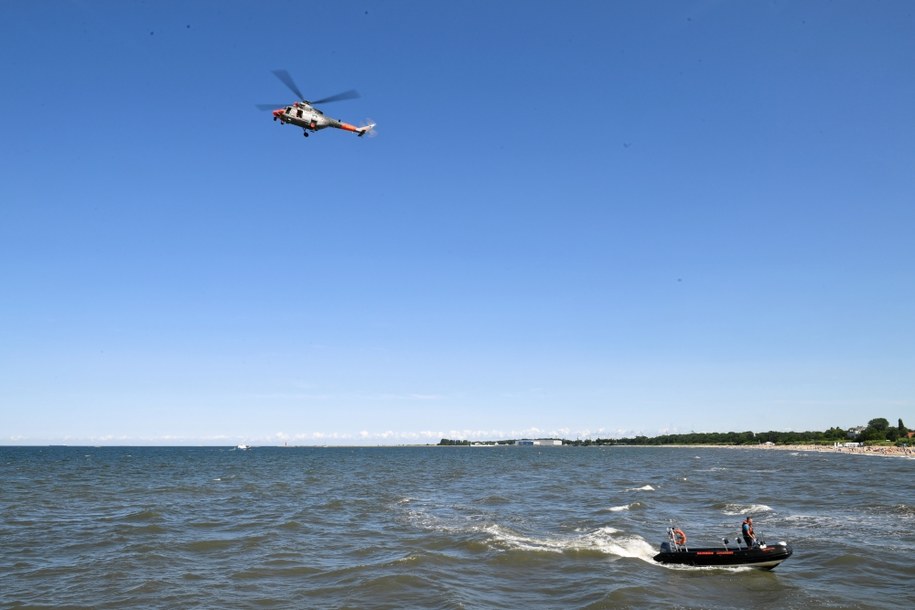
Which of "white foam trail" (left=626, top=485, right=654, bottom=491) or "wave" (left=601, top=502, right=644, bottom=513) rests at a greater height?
"wave" (left=601, top=502, right=644, bottom=513)

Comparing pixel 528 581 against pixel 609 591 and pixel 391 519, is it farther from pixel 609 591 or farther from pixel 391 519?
pixel 391 519

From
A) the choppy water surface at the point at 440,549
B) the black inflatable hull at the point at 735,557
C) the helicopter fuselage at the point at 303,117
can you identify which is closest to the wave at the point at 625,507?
the choppy water surface at the point at 440,549

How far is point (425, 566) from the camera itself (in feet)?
92.4

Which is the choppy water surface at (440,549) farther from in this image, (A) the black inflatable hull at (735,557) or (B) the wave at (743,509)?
(A) the black inflatable hull at (735,557)

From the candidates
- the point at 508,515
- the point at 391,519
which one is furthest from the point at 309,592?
the point at 508,515

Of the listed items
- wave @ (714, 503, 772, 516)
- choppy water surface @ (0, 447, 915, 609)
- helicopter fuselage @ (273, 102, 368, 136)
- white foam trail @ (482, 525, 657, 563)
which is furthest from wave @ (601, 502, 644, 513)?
helicopter fuselage @ (273, 102, 368, 136)

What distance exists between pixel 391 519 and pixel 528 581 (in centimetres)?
1872

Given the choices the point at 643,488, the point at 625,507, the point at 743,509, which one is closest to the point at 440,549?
the point at 625,507

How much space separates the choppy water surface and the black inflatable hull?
0.41 meters

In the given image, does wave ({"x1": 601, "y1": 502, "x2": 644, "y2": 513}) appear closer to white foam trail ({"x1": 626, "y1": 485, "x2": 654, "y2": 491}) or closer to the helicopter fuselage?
white foam trail ({"x1": 626, "y1": 485, "x2": 654, "y2": 491})

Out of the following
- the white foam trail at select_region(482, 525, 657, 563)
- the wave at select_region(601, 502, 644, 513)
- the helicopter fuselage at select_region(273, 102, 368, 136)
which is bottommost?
the wave at select_region(601, 502, 644, 513)

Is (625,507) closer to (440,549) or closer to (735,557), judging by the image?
(735,557)

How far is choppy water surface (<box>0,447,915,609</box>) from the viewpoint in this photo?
23.4 metres

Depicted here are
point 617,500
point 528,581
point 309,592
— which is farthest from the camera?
point 617,500
